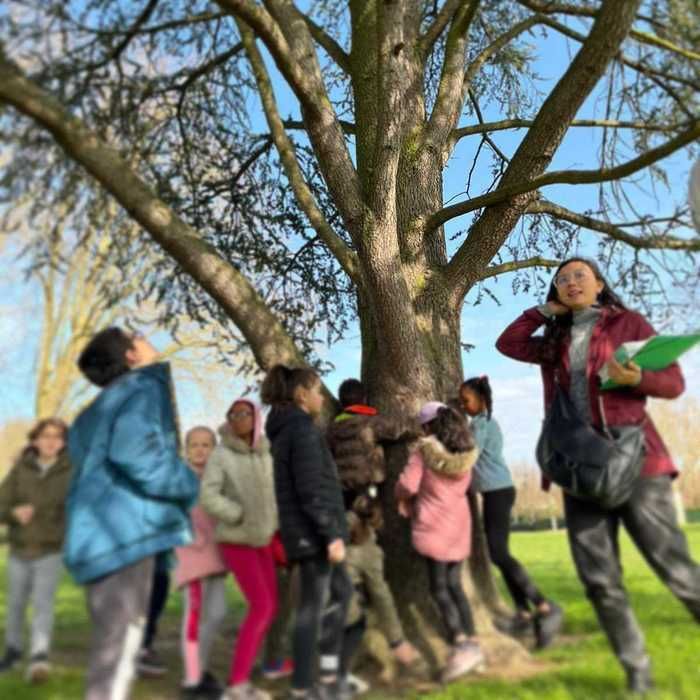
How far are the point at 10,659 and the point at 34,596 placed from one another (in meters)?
0.28

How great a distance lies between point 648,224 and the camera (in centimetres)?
580

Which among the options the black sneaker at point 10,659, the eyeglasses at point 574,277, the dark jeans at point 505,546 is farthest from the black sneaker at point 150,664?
the eyeglasses at point 574,277

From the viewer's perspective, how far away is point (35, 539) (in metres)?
2.96

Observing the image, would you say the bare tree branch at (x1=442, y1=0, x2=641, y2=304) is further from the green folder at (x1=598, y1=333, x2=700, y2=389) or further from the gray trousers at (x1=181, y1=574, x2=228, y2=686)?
the gray trousers at (x1=181, y1=574, x2=228, y2=686)

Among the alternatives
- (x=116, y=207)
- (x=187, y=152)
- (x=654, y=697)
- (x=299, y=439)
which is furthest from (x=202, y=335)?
(x=654, y=697)

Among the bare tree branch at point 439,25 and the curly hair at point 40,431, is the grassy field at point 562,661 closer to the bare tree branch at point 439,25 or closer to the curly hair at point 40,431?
the curly hair at point 40,431

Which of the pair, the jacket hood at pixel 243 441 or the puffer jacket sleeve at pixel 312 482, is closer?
the puffer jacket sleeve at pixel 312 482

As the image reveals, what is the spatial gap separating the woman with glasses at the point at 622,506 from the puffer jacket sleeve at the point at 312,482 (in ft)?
4.07

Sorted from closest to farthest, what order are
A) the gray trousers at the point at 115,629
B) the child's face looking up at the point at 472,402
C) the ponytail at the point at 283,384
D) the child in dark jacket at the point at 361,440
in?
the gray trousers at the point at 115,629 → the ponytail at the point at 283,384 → the child in dark jacket at the point at 361,440 → the child's face looking up at the point at 472,402

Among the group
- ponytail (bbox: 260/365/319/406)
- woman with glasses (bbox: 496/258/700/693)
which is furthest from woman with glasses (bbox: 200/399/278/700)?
woman with glasses (bbox: 496/258/700/693)

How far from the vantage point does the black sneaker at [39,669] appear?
2.94 meters

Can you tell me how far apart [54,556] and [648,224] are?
4.92 meters

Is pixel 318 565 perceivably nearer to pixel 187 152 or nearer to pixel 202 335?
pixel 202 335

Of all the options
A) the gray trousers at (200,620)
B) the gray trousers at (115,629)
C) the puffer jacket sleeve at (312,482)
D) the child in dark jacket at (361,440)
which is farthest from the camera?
the child in dark jacket at (361,440)
